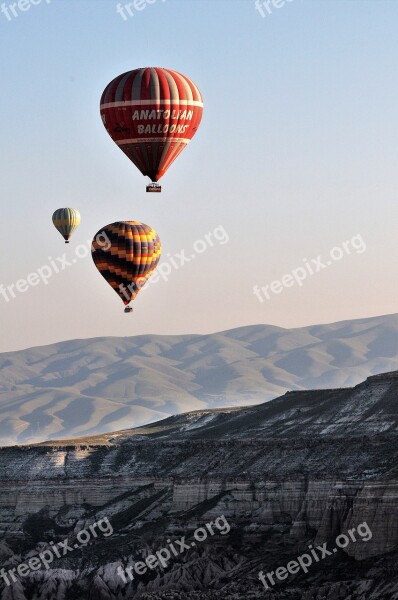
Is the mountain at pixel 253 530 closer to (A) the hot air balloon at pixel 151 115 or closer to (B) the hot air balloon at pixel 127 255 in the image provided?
(B) the hot air balloon at pixel 127 255

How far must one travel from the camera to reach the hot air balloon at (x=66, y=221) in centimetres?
18400

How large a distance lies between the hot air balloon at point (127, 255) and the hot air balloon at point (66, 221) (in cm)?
2830

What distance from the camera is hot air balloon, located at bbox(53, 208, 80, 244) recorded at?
184 metres

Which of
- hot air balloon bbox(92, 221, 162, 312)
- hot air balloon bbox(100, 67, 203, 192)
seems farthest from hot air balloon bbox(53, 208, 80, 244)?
hot air balloon bbox(100, 67, 203, 192)

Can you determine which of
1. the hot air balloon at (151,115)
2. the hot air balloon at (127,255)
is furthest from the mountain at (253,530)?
the hot air balloon at (151,115)

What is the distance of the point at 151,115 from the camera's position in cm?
13138

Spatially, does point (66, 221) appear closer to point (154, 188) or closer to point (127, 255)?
point (127, 255)

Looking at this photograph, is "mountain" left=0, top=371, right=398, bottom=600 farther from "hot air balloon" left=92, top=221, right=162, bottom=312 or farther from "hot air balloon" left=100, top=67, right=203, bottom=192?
"hot air balloon" left=100, top=67, right=203, bottom=192

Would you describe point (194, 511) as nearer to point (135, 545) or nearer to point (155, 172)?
point (135, 545)

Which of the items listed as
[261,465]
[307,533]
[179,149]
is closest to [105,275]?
[179,149]

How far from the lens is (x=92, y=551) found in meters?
176

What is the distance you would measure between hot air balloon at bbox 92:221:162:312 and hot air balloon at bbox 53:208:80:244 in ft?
92.8

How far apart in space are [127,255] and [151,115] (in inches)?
887

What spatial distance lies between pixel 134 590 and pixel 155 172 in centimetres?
4642
